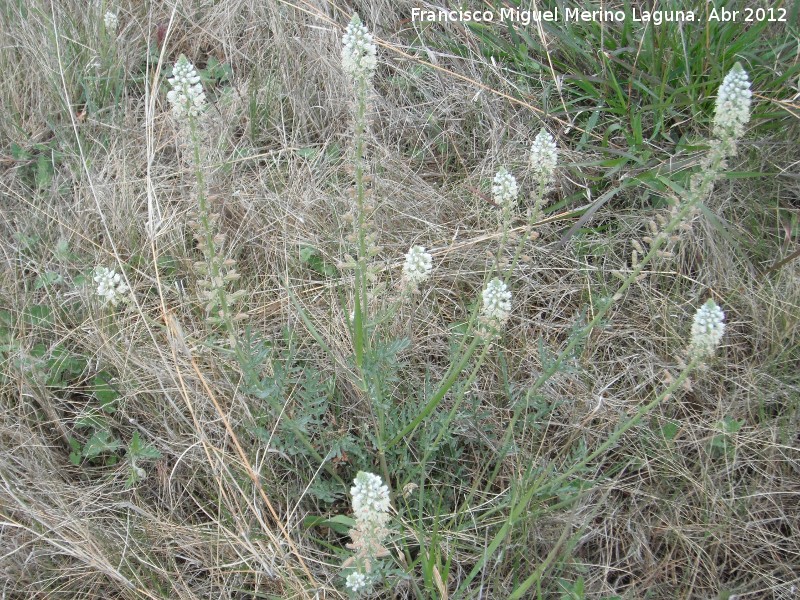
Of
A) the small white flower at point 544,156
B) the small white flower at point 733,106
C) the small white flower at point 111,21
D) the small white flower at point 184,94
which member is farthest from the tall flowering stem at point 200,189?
the small white flower at point 111,21

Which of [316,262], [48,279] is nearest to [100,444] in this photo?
[48,279]

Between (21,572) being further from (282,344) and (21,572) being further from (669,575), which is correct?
(669,575)

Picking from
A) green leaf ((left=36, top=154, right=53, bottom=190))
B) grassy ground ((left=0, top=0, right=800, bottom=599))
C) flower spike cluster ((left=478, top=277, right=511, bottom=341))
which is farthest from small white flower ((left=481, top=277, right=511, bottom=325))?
green leaf ((left=36, top=154, right=53, bottom=190))

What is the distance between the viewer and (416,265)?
209 cm

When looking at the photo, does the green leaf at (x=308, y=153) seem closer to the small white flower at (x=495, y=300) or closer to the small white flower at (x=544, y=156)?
the small white flower at (x=544, y=156)

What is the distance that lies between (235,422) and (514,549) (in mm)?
1016

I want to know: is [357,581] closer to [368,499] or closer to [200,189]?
[368,499]

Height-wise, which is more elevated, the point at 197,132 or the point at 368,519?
the point at 197,132

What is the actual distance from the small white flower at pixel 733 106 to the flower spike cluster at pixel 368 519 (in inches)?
49.6

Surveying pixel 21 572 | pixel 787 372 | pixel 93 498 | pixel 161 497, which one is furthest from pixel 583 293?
pixel 21 572

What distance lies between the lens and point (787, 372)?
8.84 feet

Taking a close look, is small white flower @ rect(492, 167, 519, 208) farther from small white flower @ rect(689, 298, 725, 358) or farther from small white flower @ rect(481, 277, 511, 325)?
small white flower @ rect(689, 298, 725, 358)

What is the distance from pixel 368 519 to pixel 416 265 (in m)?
0.74

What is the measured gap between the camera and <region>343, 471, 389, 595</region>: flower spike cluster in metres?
1.66
